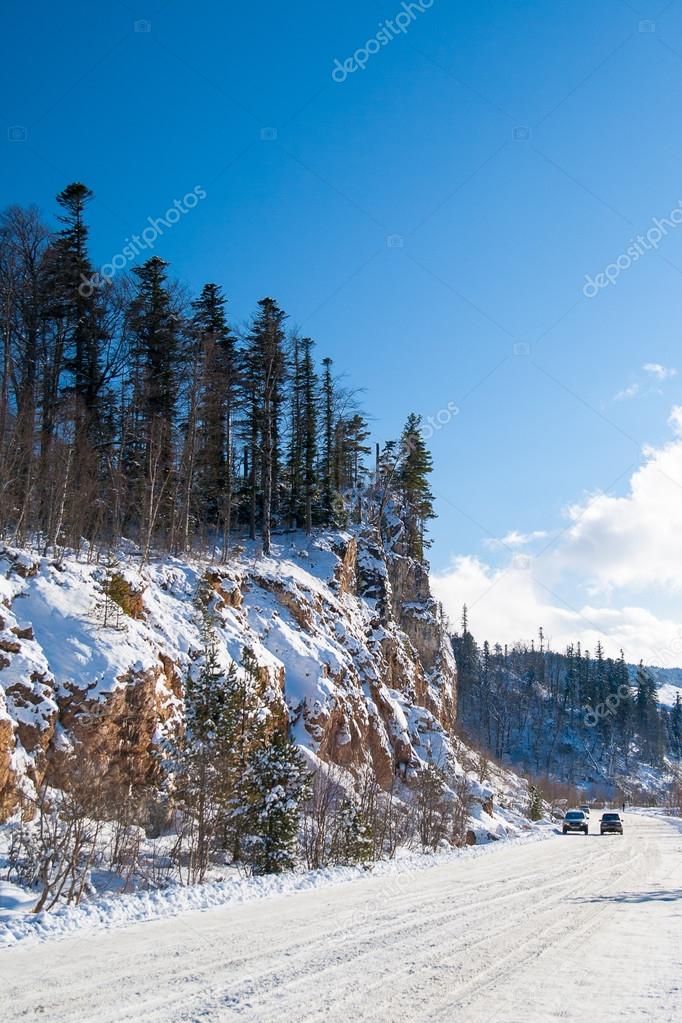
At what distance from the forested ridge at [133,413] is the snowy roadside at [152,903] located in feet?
43.7

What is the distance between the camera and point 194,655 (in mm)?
25328

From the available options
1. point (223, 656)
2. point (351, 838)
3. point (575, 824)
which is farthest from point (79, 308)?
point (575, 824)

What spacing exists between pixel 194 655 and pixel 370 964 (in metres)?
17.6

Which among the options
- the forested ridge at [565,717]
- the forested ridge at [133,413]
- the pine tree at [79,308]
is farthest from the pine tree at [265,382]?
the forested ridge at [565,717]

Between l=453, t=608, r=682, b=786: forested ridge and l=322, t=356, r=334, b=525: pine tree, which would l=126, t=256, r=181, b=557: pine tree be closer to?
l=322, t=356, r=334, b=525: pine tree

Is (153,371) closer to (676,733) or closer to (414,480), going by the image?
(414,480)

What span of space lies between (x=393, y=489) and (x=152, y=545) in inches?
1322

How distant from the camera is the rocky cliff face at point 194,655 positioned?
60.3 ft

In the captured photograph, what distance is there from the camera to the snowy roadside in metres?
10.1

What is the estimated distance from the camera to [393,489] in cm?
6544

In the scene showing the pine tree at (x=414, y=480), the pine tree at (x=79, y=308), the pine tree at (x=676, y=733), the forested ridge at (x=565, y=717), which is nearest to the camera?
the pine tree at (x=79, y=308)

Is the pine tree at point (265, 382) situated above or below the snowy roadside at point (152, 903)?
above

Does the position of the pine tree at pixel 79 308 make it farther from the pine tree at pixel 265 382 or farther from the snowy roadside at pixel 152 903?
the snowy roadside at pixel 152 903

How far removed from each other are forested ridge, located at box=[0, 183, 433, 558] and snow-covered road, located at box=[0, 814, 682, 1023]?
16477mm
